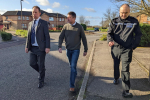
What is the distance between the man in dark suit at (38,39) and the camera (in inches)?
137

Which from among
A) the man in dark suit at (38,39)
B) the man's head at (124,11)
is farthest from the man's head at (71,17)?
the man's head at (124,11)

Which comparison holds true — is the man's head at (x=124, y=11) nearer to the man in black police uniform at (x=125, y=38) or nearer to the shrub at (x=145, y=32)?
the man in black police uniform at (x=125, y=38)

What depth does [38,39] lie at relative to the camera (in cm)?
349

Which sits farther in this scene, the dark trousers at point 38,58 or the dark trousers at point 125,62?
the dark trousers at point 38,58

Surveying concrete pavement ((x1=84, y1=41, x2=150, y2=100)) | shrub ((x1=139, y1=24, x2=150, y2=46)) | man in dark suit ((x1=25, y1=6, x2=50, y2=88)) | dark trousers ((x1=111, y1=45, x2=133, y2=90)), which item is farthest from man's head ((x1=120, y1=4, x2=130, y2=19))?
shrub ((x1=139, y1=24, x2=150, y2=46))

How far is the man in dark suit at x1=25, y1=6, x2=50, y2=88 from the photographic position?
11.4ft

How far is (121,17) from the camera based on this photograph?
10.1 feet

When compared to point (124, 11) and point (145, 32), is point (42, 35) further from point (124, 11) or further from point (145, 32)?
point (145, 32)

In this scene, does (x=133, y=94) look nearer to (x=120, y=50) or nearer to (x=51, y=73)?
(x=120, y=50)

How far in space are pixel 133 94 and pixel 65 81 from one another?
6.26 ft

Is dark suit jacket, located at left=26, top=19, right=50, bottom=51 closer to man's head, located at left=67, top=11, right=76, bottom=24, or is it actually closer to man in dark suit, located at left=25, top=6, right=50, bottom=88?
man in dark suit, located at left=25, top=6, right=50, bottom=88

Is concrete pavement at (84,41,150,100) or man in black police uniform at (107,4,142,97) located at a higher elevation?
man in black police uniform at (107,4,142,97)

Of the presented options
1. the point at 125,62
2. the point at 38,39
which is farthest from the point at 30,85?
the point at 125,62

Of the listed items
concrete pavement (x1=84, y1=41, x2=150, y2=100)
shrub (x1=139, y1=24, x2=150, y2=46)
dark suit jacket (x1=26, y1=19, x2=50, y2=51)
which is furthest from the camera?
shrub (x1=139, y1=24, x2=150, y2=46)
